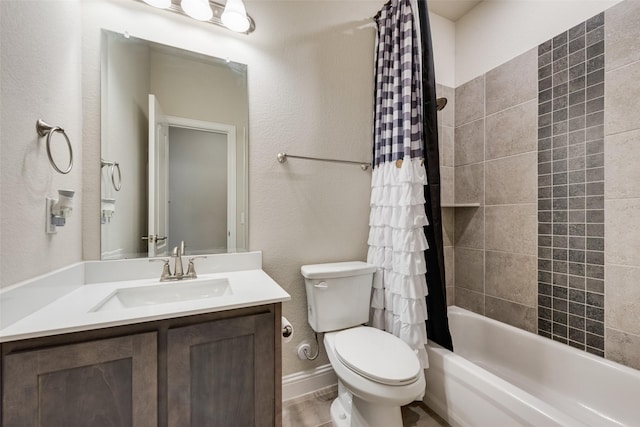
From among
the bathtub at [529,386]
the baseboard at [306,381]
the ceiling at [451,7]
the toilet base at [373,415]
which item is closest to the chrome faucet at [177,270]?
the baseboard at [306,381]

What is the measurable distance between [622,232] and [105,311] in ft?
7.24

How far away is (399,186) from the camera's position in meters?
1.46

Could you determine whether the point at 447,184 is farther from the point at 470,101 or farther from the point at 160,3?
the point at 160,3

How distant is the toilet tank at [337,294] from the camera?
1.46 metres

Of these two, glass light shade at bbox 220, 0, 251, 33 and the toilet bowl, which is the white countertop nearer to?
the toilet bowl

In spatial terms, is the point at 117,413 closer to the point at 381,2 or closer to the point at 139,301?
the point at 139,301

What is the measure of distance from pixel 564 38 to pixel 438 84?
743mm

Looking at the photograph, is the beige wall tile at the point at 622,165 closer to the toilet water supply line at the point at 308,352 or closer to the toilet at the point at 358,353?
the toilet at the point at 358,353

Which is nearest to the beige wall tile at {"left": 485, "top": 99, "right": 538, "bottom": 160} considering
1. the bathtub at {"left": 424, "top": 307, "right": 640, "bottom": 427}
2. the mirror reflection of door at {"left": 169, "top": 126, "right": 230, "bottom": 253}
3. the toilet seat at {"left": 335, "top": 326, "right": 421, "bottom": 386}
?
the bathtub at {"left": 424, "top": 307, "right": 640, "bottom": 427}

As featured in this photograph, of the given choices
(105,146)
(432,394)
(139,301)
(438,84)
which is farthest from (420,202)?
(105,146)

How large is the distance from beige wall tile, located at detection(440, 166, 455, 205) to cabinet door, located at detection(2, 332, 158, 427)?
6.76 feet

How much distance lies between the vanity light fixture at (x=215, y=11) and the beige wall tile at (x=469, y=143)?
65.7 inches

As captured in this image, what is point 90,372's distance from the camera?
0.73 metres

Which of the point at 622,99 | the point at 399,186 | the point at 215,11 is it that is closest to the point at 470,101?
the point at 622,99
